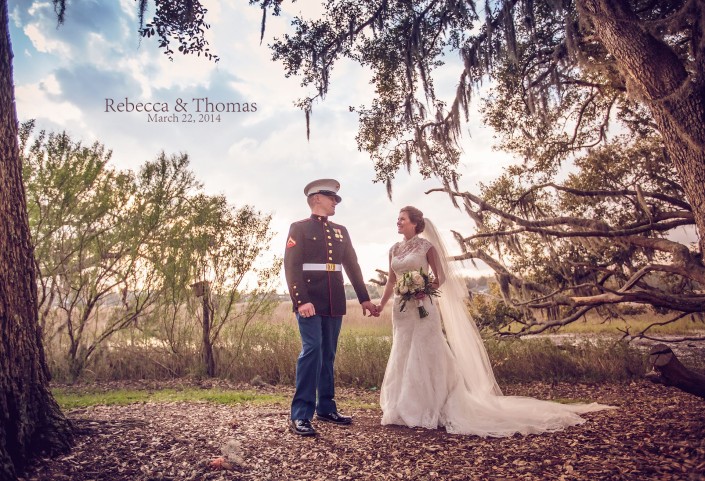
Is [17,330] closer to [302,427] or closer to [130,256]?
[302,427]

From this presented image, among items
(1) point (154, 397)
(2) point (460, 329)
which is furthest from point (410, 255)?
(1) point (154, 397)

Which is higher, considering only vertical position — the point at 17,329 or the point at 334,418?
the point at 17,329

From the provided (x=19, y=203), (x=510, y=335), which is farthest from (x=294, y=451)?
(x=510, y=335)

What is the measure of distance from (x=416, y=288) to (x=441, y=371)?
93 centimetres

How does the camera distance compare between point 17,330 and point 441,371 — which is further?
point 441,371

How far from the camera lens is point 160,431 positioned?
3664 millimetres

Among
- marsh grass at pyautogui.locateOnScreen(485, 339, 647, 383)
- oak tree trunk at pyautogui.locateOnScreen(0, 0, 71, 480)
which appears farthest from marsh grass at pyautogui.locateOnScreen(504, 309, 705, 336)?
oak tree trunk at pyautogui.locateOnScreen(0, 0, 71, 480)

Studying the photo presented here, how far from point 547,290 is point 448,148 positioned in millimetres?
4230

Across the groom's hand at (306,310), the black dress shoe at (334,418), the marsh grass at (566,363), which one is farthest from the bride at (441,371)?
the marsh grass at (566,363)

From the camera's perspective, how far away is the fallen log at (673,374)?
12.1 ft

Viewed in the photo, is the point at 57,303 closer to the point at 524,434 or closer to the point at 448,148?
the point at 448,148

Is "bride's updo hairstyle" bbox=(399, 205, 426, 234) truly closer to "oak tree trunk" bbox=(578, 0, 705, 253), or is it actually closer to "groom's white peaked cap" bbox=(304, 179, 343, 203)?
"groom's white peaked cap" bbox=(304, 179, 343, 203)

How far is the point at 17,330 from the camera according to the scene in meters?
3.13

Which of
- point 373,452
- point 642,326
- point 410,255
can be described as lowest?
point 373,452
